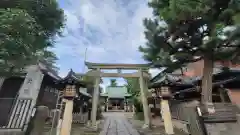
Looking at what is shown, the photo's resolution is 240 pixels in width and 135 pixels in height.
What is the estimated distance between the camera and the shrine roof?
3388 centimetres

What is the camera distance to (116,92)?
1421 inches

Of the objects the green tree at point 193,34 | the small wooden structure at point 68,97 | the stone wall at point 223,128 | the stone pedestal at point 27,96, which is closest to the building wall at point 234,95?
the green tree at point 193,34

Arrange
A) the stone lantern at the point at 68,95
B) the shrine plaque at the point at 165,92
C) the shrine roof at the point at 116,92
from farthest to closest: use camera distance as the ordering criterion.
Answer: the shrine roof at the point at 116,92 → the shrine plaque at the point at 165,92 → the stone lantern at the point at 68,95

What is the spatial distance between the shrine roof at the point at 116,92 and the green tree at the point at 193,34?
2544cm

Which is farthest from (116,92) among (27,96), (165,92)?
(165,92)

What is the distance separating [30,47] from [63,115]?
369 cm

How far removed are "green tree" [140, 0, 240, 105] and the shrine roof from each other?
25444 millimetres

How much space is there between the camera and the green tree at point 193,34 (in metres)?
6.55

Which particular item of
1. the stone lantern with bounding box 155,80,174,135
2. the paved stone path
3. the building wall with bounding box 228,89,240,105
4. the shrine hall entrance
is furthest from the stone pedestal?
the shrine hall entrance

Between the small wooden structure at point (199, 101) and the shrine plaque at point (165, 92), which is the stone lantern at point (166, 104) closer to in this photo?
the shrine plaque at point (165, 92)

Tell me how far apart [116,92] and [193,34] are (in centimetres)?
2973

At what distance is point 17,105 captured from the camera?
708 cm

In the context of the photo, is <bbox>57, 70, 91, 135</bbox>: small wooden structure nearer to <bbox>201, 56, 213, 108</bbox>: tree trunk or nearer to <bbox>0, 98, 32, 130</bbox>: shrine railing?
<bbox>0, 98, 32, 130</bbox>: shrine railing

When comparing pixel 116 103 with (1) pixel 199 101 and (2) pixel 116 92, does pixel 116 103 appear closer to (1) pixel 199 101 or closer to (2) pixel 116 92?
(2) pixel 116 92
